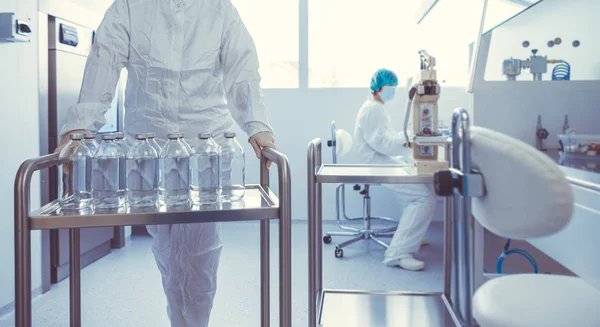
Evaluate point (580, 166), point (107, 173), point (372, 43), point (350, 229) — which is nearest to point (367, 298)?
point (580, 166)

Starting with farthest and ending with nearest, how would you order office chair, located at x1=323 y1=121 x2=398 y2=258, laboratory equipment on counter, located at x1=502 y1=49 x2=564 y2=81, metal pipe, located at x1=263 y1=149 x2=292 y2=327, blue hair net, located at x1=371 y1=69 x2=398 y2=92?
blue hair net, located at x1=371 y1=69 x2=398 y2=92
office chair, located at x1=323 y1=121 x2=398 y2=258
laboratory equipment on counter, located at x1=502 y1=49 x2=564 y2=81
metal pipe, located at x1=263 y1=149 x2=292 y2=327

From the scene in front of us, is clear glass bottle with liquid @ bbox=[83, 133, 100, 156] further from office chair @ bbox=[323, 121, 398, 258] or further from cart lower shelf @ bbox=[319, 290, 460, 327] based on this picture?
office chair @ bbox=[323, 121, 398, 258]

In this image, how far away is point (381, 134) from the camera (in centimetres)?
338

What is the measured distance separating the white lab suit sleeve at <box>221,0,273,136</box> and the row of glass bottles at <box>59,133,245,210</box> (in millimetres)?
314

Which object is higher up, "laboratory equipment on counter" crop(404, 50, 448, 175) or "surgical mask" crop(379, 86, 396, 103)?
"surgical mask" crop(379, 86, 396, 103)

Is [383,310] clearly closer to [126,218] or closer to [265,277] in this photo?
[265,277]

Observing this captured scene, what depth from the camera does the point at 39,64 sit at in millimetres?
2430

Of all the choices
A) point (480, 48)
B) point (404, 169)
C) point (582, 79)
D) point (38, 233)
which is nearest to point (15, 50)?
point (38, 233)

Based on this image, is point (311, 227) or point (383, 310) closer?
point (311, 227)

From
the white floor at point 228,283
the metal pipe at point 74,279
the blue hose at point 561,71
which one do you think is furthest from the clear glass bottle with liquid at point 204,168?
the blue hose at point 561,71

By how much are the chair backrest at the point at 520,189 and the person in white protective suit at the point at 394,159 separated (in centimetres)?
228

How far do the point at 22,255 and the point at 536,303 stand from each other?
100cm

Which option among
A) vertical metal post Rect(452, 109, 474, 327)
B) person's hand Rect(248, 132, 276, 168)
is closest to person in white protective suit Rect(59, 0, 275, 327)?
person's hand Rect(248, 132, 276, 168)

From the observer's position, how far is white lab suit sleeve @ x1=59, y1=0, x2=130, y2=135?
149 cm
